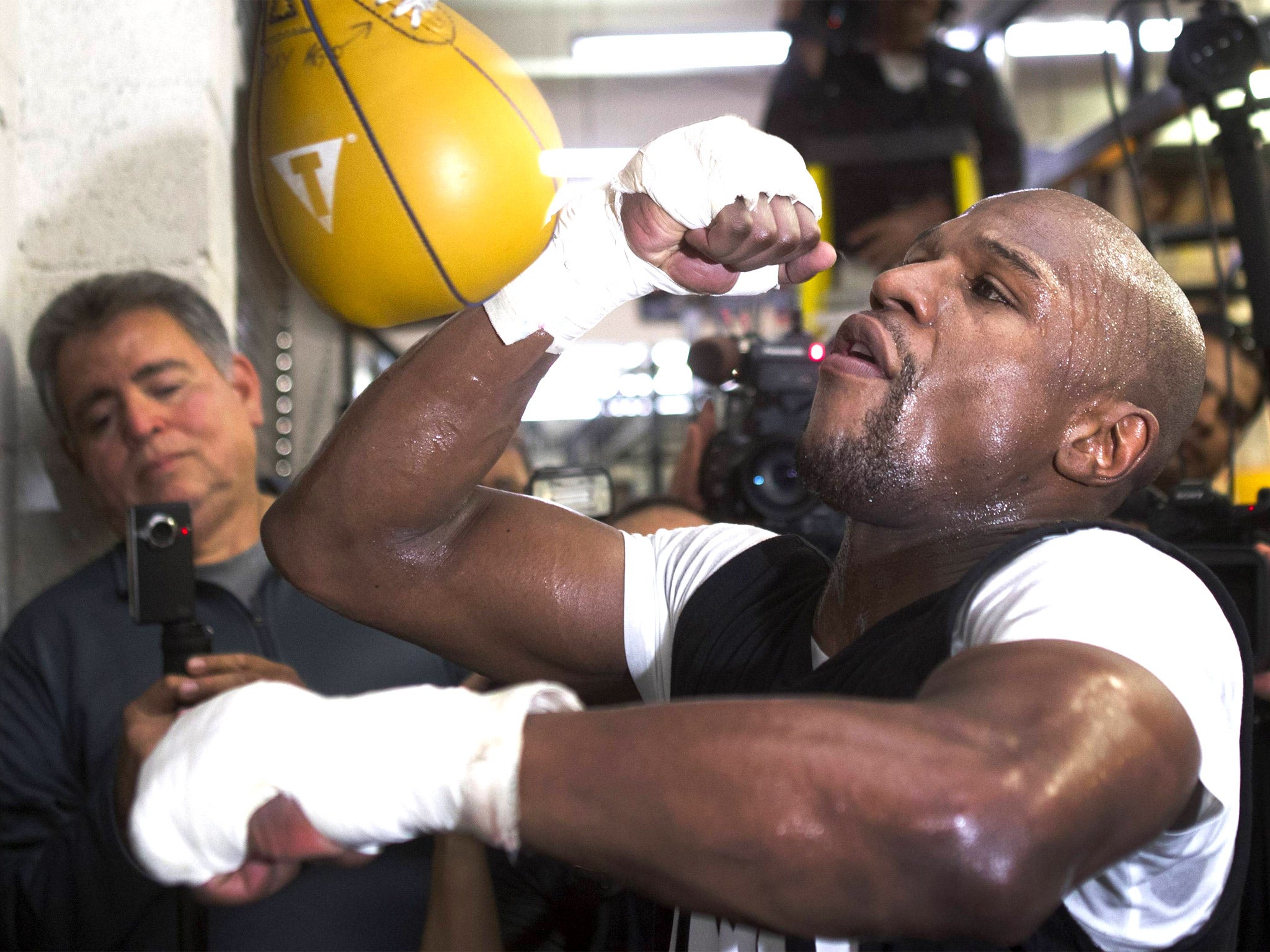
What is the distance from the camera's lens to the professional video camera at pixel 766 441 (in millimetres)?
1756

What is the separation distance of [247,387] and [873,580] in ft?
4.24

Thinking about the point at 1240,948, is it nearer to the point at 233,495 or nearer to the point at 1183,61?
the point at 1183,61

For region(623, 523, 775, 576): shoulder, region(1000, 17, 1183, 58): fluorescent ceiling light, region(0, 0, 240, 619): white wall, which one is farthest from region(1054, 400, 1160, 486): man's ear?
region(1000, 17, 1183, 58): fluorescent ceiling light

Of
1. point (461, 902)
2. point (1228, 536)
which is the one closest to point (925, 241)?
point (1228, 536)

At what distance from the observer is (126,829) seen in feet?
2.27

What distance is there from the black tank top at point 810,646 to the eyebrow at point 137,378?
3.41 feet

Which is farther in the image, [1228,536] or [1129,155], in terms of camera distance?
[1129,155]

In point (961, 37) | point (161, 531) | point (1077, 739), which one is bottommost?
point (161, 531)

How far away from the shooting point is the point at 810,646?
1153 mm

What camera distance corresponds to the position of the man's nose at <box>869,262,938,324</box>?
3.74 ft

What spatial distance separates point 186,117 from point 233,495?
697 mm

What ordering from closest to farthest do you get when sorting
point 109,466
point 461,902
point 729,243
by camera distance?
point 729,243
point 461,902
point 109,466

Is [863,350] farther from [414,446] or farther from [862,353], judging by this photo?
[414,446]

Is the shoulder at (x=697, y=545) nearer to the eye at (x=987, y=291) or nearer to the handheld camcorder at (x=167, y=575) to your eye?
the eye at (x=987, y=291)
